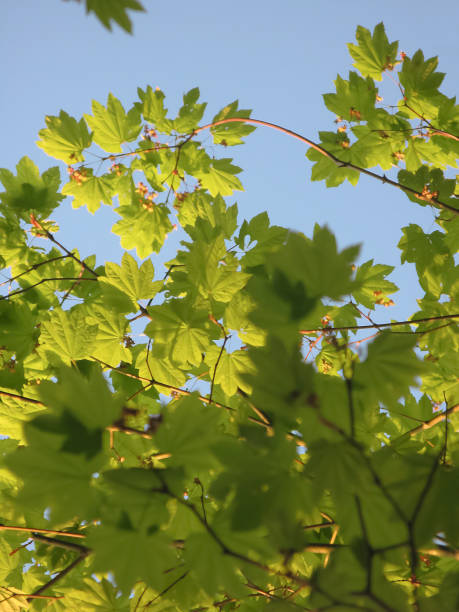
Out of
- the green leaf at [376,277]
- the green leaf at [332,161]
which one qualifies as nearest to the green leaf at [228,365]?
the green leaf at [376,277]

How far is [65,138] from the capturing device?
2.99 meters

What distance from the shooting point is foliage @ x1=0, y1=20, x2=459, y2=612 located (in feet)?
2.90

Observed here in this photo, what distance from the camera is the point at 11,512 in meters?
1.67

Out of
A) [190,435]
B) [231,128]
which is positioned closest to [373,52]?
[231,128]

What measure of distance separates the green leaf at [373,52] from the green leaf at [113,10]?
240 centimetres

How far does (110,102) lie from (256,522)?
2.95 m

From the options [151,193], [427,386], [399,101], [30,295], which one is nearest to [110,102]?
[151,193]

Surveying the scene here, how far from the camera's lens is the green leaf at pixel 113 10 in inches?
37.8

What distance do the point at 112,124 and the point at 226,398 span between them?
205 cm

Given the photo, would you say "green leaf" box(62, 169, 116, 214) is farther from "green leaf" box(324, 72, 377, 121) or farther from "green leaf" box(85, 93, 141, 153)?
"green leaf" box(324, 72, 377, 121)

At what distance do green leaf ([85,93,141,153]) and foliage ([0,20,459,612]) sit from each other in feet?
0.03

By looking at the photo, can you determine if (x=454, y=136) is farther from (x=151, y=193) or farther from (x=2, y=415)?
(x=2, y=415)

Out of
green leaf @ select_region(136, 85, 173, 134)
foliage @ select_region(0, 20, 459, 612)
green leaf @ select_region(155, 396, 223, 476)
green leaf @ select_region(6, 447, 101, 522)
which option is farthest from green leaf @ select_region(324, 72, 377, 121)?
green leaf @ select_region(6, 447, 101, 522)

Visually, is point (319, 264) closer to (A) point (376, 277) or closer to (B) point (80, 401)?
(B) point (80, 401)
